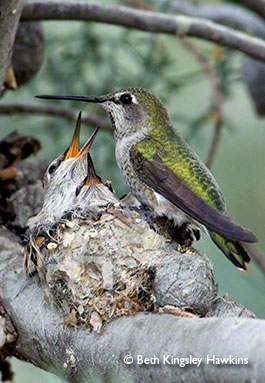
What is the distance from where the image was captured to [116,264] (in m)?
3.10

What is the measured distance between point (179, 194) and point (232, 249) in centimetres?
37

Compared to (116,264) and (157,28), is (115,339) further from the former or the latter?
(157,28)

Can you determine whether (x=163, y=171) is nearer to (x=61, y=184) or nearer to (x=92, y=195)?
(x=92, y=195)

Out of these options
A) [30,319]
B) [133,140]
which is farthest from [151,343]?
[133,140]

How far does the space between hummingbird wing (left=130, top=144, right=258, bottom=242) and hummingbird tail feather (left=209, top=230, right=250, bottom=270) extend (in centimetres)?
12

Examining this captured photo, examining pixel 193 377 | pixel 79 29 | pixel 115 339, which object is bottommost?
pixel 79 29

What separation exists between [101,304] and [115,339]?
35 cm

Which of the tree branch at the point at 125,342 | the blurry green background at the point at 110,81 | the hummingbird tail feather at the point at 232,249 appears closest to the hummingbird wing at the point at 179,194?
Answer: the hummingbird tail feather at the point at 232,249

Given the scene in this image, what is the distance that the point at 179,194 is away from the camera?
132 inches

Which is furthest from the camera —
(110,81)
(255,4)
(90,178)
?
(110,81)

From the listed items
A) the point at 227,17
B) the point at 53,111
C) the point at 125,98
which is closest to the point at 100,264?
the point at 125,98

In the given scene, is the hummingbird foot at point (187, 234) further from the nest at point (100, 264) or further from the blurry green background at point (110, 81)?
the blurry green background at point (110, 81)

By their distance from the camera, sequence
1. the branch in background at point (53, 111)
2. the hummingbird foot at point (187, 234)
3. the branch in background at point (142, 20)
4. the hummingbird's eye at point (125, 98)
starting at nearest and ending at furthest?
the hummingbird foot at point (187, 234)
the hummingbird's eye at point (125, 98)
the branch in background at point (142, 20)
the branch in background at point (53, 111)

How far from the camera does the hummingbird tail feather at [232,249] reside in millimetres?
3203
